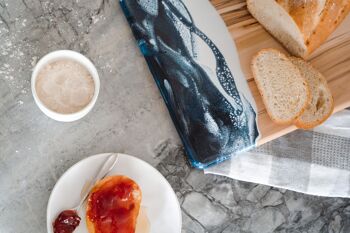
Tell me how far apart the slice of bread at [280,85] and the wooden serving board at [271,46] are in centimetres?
3

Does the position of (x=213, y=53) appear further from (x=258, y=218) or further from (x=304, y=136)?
(x=258, y=218)

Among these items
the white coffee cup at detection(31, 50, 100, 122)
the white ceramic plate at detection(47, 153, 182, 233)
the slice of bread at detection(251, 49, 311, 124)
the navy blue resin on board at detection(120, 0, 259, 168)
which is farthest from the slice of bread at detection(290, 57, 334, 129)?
the white coffee cup at detection(31, 50, 100, 122)

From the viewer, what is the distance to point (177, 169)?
149 cm

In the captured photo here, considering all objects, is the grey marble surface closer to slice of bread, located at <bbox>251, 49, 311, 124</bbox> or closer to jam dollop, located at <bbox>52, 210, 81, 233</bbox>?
jam dollop, located at <bbox>52, 210, 81, 233</bbox>

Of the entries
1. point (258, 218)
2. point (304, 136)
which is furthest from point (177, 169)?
point (304, 136)

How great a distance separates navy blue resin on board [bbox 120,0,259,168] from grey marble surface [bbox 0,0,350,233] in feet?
0.10

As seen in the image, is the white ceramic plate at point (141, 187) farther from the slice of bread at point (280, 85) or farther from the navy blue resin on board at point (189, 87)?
the slice of bread at point (280, 85)

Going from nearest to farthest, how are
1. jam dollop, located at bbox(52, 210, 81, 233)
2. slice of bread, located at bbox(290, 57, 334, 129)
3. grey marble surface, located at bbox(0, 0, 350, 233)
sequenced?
1. jam dollop, located at bbox(52, 210, 81, 233)
2. grey marble surface, located at bbox(0, 0, 350, 233)
3. slice of bread, located at bbox(290, 57, 334, 129)

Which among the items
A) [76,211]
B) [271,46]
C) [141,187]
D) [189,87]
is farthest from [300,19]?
[76,211]

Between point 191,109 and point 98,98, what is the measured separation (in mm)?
233

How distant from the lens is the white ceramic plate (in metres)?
1.32

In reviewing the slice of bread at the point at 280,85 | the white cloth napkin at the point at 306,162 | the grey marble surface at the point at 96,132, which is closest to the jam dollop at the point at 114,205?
the grey marble surface at the point at 96,132

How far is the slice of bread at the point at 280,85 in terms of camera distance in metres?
1.48

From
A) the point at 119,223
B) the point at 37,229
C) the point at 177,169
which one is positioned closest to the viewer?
the point at 119,223
